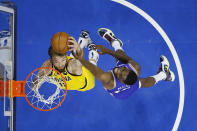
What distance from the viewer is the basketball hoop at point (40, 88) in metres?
2.86

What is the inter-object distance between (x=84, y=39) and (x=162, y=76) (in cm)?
131

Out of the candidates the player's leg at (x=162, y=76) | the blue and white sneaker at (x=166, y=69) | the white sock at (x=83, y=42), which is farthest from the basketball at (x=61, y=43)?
the blue and white sneaker at (x=166, y=69)

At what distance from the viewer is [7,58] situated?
301cm

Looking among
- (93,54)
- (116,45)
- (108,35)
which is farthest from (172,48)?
(93,54)

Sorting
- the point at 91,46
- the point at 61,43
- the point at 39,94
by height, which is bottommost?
the point at 39,94

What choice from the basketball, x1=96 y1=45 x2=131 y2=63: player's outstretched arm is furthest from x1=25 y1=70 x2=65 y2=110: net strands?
x1=96 y1=45 x2=131 y2=63: player's outstretched arm

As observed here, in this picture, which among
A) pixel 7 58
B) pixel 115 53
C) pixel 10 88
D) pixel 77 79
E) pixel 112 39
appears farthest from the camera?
pixel 112 39

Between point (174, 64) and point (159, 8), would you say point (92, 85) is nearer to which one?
point (174, 64)

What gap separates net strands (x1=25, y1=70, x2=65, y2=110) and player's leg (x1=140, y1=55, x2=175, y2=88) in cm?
124

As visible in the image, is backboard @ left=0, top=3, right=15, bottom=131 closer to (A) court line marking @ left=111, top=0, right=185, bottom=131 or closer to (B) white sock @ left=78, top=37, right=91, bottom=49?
(B) white sock @ left=78, top=37, right=91, bottom=49

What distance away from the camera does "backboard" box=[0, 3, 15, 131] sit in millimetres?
2928

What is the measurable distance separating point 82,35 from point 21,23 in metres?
1.04

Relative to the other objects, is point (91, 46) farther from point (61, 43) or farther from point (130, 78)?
point (130, 78)

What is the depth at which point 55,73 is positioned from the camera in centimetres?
312
